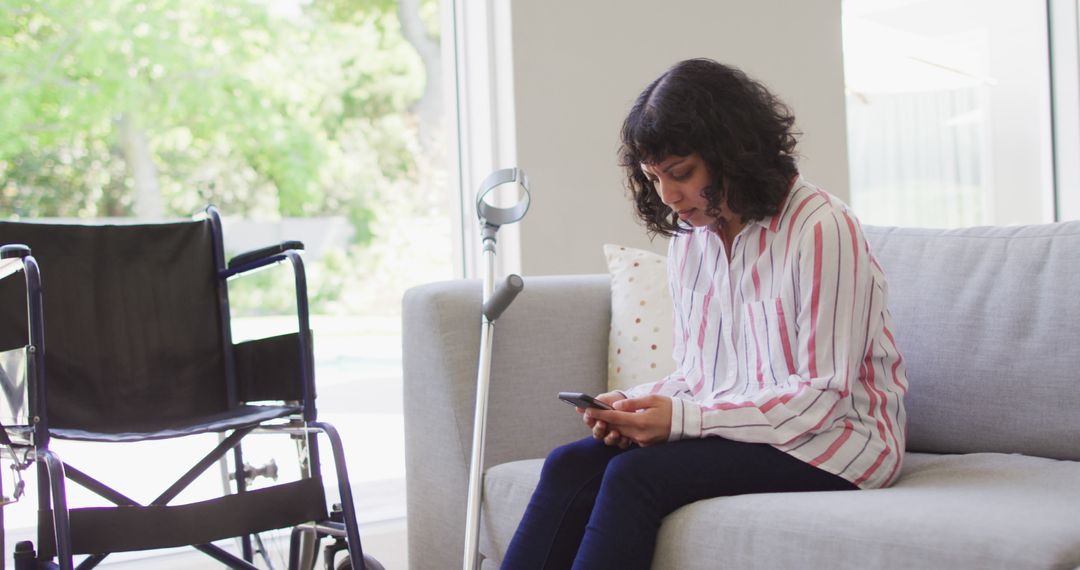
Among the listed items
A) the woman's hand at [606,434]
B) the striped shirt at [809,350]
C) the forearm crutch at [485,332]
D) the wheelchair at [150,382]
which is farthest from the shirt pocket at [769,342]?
the wheelchair at [150,382]

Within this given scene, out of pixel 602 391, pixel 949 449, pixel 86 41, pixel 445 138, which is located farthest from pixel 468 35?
pixel 949 449

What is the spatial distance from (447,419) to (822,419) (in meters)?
0.74

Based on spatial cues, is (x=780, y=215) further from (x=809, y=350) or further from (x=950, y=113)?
(x=950, y=113)

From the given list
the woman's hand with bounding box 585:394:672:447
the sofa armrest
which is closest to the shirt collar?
the woman's hand with bounding box 585:394:672:447

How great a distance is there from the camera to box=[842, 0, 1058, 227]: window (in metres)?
3.91

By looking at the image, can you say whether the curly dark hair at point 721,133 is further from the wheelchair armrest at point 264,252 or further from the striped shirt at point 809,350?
the wheelchair armrest at point 264,252

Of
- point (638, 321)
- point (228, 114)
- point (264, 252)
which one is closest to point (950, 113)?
point (638, 321)

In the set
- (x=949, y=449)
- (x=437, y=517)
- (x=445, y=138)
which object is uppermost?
(x=445, y=138)

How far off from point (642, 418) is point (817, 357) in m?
0.25

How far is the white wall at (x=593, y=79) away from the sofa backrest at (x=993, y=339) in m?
Result: 1.17

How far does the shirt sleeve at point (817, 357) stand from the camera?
4.67ft

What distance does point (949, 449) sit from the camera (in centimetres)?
175

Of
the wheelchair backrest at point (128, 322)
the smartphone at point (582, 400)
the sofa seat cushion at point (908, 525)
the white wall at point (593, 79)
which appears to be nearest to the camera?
A: the sofa seat cushion at point (908, 525)

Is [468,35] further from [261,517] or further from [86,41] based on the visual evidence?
[261,517]
